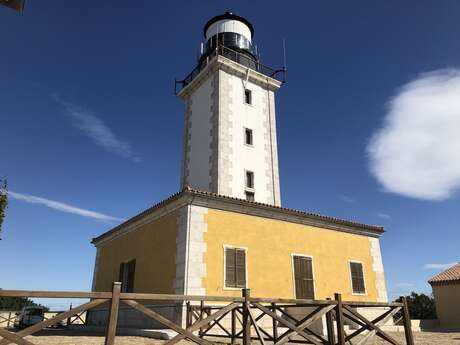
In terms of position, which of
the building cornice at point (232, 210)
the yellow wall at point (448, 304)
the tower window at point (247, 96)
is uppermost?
the tower window at point (247, 96)

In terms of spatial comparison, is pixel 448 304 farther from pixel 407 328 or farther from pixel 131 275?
pixel 131 275

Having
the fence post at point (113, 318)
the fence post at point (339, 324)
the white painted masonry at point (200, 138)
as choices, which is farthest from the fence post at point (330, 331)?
the white painted masonry at point (200, 138)

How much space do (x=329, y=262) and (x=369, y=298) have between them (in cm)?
257

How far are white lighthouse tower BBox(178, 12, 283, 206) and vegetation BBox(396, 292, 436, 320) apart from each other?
52.6 feet

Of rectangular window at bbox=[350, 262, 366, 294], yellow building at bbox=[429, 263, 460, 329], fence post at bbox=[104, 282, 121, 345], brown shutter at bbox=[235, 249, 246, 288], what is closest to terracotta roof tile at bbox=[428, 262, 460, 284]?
yellow building at bbox=[429, 263, 460, 329]

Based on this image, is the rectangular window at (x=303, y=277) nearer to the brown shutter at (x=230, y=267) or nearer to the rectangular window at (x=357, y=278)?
the rectangular window at (x=357, y=278)

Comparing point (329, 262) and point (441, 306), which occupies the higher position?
point (329, 262)

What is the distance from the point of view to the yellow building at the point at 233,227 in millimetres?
12383

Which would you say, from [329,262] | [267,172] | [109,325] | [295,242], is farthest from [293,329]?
[267,172]

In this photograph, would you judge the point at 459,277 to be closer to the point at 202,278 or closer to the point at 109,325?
the point at 202,278

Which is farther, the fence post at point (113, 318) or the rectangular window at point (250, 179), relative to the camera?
the rectangular window at point (250, 179)

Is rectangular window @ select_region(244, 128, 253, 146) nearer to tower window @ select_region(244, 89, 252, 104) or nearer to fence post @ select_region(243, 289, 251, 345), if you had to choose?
tower window @ select_region(244, 89, 252, 104)

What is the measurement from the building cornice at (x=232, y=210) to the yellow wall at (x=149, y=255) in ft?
0.97

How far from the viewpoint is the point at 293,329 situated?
247 inches
